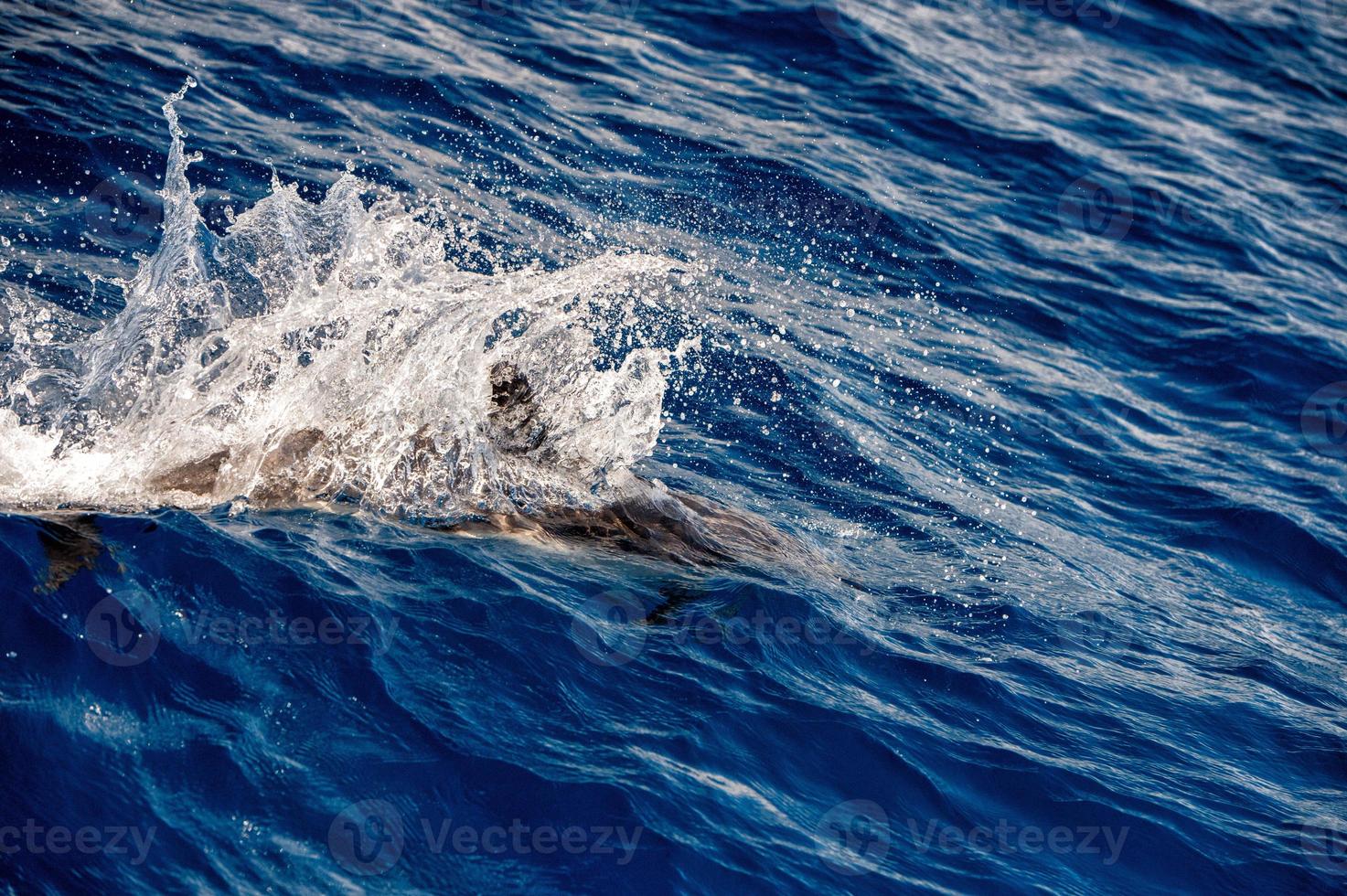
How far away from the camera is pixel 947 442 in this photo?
27.7 ft

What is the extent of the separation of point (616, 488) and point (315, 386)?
1586mm

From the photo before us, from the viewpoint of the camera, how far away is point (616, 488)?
20.7 feet

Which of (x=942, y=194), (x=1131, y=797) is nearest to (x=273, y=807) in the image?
(x=1131, y=797)

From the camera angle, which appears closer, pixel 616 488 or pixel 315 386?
pixel 315 386

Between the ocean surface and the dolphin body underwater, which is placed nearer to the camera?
the ocean surface

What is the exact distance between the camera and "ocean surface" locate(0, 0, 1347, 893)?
4.53m

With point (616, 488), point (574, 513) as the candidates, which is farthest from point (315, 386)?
point (616, 488)

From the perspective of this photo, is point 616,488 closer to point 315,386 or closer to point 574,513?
point 574,513

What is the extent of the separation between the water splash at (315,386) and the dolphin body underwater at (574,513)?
0.05 ft

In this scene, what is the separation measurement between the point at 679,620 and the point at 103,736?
2.50 meters

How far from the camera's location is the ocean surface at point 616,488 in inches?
178

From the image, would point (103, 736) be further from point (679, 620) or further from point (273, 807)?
point (679, 620)

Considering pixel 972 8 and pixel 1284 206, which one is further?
pixel 972 8

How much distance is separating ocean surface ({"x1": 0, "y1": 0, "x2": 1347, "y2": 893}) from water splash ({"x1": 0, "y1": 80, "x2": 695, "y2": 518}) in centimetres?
2
